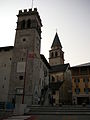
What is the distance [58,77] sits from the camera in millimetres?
60219

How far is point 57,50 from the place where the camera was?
80938 mm

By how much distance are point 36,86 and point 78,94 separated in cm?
1404

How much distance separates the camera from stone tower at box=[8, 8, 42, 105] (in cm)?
3506

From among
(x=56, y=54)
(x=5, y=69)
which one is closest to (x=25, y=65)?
(x=5, y=69)

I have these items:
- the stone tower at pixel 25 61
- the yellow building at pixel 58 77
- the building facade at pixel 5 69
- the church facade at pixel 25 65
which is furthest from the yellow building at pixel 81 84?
the building facade at pixel 5 69

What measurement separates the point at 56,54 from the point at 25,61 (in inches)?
1760

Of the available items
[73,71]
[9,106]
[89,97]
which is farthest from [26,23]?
[89,97]

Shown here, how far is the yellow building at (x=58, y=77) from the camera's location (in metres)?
48.9

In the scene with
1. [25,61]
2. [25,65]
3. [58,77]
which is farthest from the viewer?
[58,77]

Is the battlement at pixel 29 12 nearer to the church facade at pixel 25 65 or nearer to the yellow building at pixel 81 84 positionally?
the church facade at pixel 25 65

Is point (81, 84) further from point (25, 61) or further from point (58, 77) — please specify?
point (25, 61)

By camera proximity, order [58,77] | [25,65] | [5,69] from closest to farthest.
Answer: [25,65] < [5,69] < [58,77]

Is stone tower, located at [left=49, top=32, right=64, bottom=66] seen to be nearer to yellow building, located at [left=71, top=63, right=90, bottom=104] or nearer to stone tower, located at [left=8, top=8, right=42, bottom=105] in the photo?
yellow building, located at [left=71, top=63, right=90, bottom=104]

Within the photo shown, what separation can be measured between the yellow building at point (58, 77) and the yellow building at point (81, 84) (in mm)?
5522
